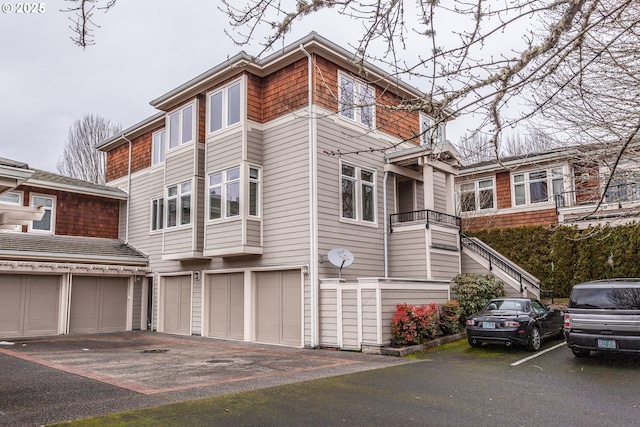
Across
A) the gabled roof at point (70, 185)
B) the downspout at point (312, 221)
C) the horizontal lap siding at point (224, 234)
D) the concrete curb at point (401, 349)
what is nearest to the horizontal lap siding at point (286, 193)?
the downspout at point (312, 221)

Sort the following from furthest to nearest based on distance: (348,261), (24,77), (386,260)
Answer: (386,260)
(348,261)
(24,77)

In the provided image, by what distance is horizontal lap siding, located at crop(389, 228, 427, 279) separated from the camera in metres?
15.5

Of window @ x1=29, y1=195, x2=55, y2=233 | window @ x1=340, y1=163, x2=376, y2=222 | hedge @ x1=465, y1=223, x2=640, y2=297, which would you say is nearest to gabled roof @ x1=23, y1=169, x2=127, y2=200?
window @ x1=29, y1=195, x2=55, y2=233

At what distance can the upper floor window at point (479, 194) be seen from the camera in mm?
24844

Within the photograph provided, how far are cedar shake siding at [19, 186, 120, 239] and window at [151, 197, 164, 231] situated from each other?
10.5 ft

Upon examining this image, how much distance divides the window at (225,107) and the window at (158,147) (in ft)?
16.3

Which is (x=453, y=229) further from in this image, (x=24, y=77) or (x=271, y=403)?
(x=24, y=77)

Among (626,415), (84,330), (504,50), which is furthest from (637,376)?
(84,330)

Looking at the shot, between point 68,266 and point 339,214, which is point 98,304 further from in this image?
point 339,214

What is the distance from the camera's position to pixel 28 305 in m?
17.6

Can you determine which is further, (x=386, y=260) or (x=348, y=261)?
(x=386, y=260)

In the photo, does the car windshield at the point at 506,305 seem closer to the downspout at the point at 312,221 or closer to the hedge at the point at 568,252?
the downspout at the point at 312,221

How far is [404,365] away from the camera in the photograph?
34.7ft

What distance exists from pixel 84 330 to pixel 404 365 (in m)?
14.1
